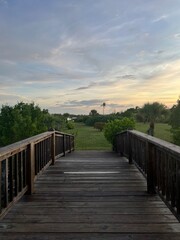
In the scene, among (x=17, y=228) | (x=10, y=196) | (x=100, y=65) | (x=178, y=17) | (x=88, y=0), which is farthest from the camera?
(x=100, y=65)

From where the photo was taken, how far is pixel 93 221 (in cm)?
324

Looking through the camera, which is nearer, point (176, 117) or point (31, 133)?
point (31, 133)

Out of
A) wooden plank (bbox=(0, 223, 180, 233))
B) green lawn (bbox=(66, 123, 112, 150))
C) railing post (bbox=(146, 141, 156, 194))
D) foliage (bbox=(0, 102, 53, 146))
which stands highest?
foliage (bbox=(0, 102, 53, 146))

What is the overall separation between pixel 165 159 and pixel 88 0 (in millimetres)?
6278

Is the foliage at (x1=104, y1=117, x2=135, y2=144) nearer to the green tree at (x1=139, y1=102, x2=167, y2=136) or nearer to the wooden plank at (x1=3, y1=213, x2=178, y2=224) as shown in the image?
the wooden plank at (x1=3, y1=213, x2=178, y2=224)

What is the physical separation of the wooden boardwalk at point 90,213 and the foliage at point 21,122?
11.3 m

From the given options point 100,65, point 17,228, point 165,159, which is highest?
point 100,65

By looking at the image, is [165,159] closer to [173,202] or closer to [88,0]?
[173,202]

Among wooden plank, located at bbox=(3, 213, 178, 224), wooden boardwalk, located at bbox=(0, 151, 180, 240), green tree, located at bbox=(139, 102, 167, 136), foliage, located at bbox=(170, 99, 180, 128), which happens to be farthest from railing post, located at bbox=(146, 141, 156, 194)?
green tree, located at bbox=(139, 102, 167, 136)

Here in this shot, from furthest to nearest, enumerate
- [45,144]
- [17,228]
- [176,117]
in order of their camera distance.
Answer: [176,117], [45,144], [17,228]

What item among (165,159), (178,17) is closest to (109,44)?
(178,17)

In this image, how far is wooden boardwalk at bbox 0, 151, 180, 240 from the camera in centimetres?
292

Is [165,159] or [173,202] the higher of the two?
[165,159]

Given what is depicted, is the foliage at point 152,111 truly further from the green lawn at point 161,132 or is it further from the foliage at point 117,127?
the foliage at point 117,127
